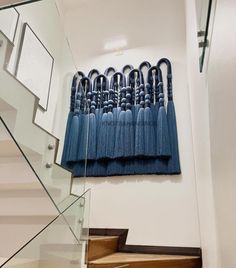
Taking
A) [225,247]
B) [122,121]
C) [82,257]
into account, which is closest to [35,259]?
[82,257]

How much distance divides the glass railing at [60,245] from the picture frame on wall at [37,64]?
41.3 inches

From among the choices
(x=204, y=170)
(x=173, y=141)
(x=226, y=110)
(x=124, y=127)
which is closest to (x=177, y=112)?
(x=173, y=141)

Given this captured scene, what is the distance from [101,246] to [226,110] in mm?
1582

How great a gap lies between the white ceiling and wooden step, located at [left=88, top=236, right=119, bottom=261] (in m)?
2.26

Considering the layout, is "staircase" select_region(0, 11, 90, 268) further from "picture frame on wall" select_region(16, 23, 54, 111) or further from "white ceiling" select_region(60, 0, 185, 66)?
"white ceiling" select_region(60, 0, 185, 66)

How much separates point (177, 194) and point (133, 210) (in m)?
0.46

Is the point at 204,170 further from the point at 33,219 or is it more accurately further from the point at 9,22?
the point at 9,22

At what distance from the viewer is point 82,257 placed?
168 cm

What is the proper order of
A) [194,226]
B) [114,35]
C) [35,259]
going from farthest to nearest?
[114,35] → [194,226] → [35,259]

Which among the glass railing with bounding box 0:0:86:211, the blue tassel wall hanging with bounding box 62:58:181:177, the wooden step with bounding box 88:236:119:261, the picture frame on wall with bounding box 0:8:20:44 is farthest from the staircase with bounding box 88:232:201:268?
the picture frame on wall with bounding box 0:8:20:44

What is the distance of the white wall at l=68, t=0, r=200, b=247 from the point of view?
2.41 metres

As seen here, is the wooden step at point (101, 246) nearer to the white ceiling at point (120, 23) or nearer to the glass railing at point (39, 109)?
the glass railing at point (39, 109)

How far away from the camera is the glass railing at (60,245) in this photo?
1252 millimetres

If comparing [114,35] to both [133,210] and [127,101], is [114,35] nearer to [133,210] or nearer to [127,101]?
[127,101]
